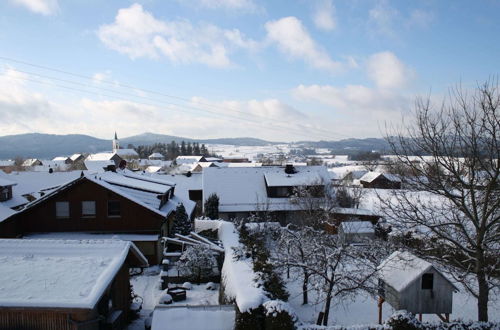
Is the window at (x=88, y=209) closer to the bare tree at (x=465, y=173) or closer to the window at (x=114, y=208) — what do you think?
the window at (x=114, y=208)

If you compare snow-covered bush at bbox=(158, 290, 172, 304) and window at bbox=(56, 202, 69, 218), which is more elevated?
window at bbox=(56, 202, 69, 218)

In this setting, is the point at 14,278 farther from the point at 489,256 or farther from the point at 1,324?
the point at 489,256

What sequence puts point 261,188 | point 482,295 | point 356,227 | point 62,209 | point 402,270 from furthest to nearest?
point 261,188, point 356,227, point 62,209, point 402,270, point 482,295

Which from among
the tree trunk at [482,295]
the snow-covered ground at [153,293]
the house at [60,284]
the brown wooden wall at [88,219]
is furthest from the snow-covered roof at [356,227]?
the house at [60,284]

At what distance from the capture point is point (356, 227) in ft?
89.7

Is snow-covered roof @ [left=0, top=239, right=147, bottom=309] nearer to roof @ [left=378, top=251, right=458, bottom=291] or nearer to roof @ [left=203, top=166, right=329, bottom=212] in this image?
roof @ [left=378, top=251, right=458, bottom=291]

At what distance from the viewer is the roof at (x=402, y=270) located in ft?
46.6

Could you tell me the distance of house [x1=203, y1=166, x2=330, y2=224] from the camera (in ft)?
114

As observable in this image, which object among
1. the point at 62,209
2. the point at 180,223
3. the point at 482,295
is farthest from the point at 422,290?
the point at 62,209

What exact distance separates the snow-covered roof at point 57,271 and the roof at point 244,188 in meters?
22.5

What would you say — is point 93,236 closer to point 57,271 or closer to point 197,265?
point 197,265

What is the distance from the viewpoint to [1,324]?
8.58 metres

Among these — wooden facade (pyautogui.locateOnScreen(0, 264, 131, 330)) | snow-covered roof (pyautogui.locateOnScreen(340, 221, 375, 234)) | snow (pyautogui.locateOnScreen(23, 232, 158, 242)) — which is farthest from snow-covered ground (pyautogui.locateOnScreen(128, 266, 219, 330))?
snow-covered roof (pyautogui.locateOnScreen(340, 221, 375, 234))

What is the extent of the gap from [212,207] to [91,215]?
12813 millimetres
